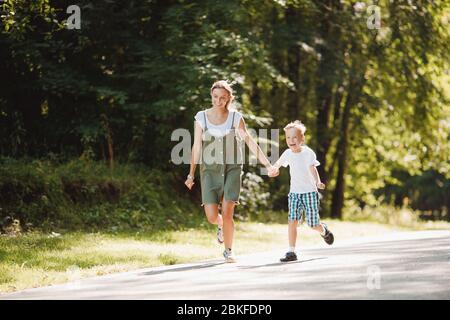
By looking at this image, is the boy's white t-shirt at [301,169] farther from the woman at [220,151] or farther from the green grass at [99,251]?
the green grass at [99,251]

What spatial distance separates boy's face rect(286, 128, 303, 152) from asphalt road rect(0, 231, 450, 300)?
138cm

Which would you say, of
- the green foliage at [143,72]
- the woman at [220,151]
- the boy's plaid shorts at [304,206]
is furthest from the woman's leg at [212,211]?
the green foliage at [143,72]

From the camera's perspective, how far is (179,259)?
9555 mm

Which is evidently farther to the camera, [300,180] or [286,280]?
[300,180]

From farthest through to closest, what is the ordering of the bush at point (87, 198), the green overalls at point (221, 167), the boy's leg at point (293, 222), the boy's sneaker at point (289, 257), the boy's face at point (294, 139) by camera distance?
the bush at point (87, 198) → the boy's face at point (294, 139) → the boy's leg at point (293, 222) → the boy's sneaker at point (289, 257) → the green overalls at point (221, 167)

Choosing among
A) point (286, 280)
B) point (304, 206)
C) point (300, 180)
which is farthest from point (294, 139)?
point (286, 280)

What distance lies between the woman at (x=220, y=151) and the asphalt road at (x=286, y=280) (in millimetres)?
793

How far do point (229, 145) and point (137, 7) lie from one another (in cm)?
823

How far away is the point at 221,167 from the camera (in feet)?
28.3

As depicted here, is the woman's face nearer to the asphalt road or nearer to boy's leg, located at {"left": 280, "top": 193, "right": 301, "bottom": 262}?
boy's leg, located at {"left": 280, "top": 193, "right": 301, "bottom": 262}

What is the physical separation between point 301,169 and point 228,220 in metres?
1.17

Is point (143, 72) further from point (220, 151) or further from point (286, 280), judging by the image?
point (286, 280)

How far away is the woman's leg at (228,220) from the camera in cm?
865
